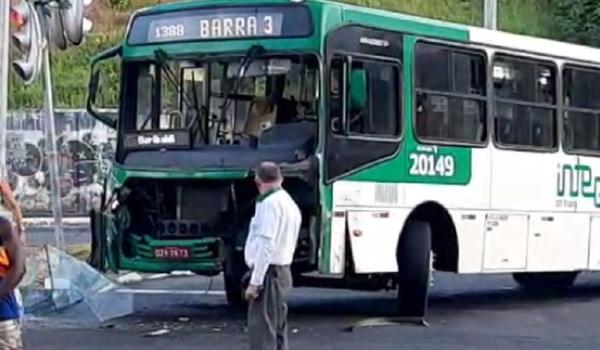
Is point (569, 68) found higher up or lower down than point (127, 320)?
higher up

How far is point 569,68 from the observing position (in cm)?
2031

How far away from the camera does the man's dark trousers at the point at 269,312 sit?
484 inches

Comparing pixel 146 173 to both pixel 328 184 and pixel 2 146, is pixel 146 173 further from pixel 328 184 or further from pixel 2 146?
pixel 2 146

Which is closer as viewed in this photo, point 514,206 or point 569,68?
point 514,206

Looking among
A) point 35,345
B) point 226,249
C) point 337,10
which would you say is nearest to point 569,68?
point 337,10

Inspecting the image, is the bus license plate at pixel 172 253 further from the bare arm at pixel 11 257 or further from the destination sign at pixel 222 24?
the bare arm at pixel 11 257

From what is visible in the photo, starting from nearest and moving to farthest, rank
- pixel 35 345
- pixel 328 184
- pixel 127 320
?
pixel 35 345 → pixel 328 184 → pixel 127 320

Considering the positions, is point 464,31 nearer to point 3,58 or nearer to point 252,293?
point 3,58

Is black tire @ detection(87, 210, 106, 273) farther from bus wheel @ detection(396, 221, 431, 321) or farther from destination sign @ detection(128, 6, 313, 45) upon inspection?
bus wheel @ detection(396, 221, 431, 321)

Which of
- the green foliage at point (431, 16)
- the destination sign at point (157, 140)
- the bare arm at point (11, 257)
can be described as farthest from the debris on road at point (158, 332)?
the green foliage at point (431, 16)

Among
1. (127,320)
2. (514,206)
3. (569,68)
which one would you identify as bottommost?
(127,320)

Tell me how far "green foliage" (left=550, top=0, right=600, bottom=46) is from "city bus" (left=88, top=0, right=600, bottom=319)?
Result: 24455 millimetres

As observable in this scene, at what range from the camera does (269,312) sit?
12.3 metres

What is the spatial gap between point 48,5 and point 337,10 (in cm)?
558
